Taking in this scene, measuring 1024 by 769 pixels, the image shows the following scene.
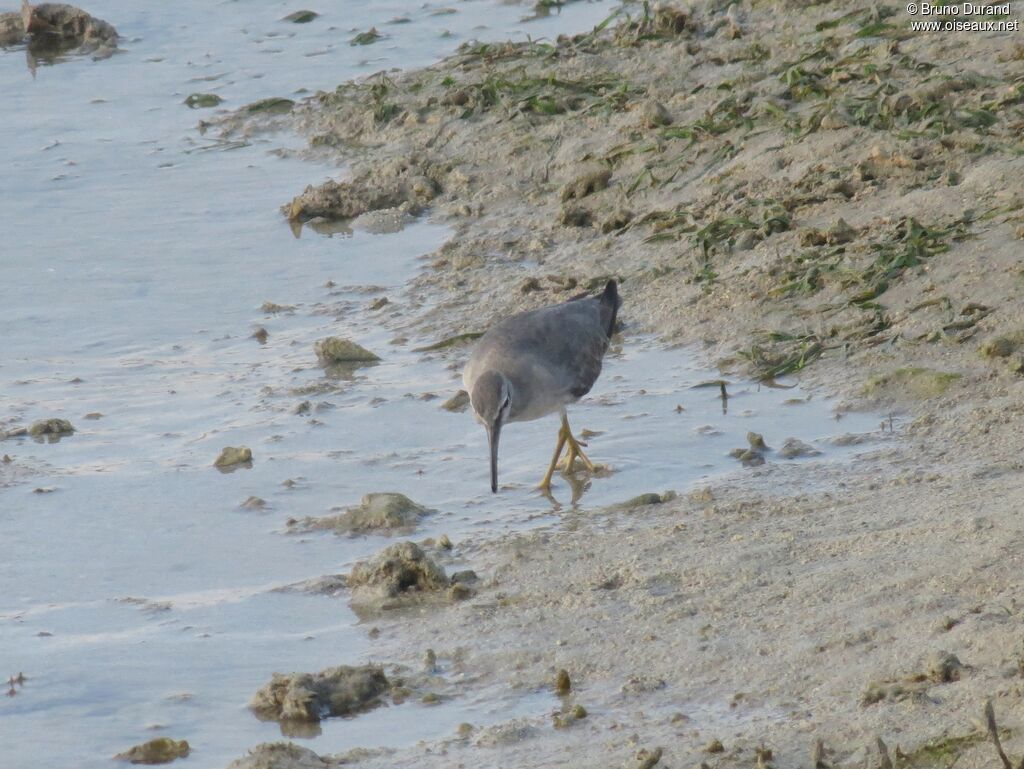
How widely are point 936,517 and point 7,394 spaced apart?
17.6ft

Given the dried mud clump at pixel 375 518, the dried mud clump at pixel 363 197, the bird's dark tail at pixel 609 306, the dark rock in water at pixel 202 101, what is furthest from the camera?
the dark rock in water at pixel 202 101

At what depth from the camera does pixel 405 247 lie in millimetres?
10789

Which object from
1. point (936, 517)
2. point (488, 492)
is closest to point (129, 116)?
point (488, 492)

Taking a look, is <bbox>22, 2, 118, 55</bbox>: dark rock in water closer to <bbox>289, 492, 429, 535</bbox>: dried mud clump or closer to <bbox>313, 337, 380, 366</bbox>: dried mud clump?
<bbox>313, 337, 380, 366</bbox>: dried mud clump

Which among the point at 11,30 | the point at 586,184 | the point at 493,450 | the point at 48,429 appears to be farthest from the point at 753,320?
the point at 11,30

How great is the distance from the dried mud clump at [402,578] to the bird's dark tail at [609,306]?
253 centimetres

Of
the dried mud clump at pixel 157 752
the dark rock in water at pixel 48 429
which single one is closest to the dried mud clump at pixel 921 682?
the dried mud clump at pixel 157 752

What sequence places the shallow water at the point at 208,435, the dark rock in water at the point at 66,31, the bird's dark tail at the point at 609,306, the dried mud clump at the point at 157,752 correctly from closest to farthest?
1. the dried mud clump at the point at 157,752
2. the shallow water at the point at 208,435
3. the bird's dark tail at the point at 609,306
4. the dark rock in water at the point at 66,31

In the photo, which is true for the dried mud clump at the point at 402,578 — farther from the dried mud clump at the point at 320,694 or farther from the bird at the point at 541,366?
the bird at the point at 541,366

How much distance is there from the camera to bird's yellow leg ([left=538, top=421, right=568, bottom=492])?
7.69 m

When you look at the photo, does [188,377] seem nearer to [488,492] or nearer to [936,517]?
[488,492]

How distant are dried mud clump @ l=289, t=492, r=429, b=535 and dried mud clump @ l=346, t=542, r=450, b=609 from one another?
73 cm

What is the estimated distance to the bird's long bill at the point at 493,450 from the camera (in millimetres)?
7422

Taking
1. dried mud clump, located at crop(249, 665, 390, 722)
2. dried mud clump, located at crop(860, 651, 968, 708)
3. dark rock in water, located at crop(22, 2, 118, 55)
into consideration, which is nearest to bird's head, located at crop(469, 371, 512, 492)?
dried mud clump, located at crop(249, 665, 390, 722)
